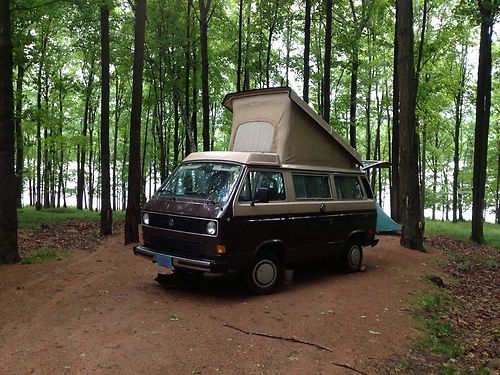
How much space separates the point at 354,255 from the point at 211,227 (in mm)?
4380

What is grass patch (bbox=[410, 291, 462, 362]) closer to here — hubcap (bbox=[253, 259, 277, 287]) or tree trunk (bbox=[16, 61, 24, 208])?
hubcap (bbox=[253, 259, 277, 287])

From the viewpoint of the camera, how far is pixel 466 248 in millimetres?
17406

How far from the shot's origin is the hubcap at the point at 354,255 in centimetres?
984

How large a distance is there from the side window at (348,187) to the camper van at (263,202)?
0.02 meters

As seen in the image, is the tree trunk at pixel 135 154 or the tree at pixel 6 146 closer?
the tree at pixel 6 146

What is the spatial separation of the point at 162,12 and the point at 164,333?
19.7 meters

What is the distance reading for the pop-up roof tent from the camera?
8.51 m

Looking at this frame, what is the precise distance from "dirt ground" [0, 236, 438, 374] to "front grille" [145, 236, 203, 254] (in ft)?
2.50

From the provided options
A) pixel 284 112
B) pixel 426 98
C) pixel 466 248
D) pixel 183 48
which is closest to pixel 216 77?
pixel 183 48

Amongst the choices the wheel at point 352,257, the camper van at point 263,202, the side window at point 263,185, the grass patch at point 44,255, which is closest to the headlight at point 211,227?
the camper van at point 263,202

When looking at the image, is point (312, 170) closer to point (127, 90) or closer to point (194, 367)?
point (194, 367)

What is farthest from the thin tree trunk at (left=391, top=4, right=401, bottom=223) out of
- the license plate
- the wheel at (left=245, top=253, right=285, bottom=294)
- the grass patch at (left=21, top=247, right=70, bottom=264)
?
the license plate

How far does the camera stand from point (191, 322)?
5.95 metres

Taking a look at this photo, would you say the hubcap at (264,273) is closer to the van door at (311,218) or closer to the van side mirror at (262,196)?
the van door at (311,218)
